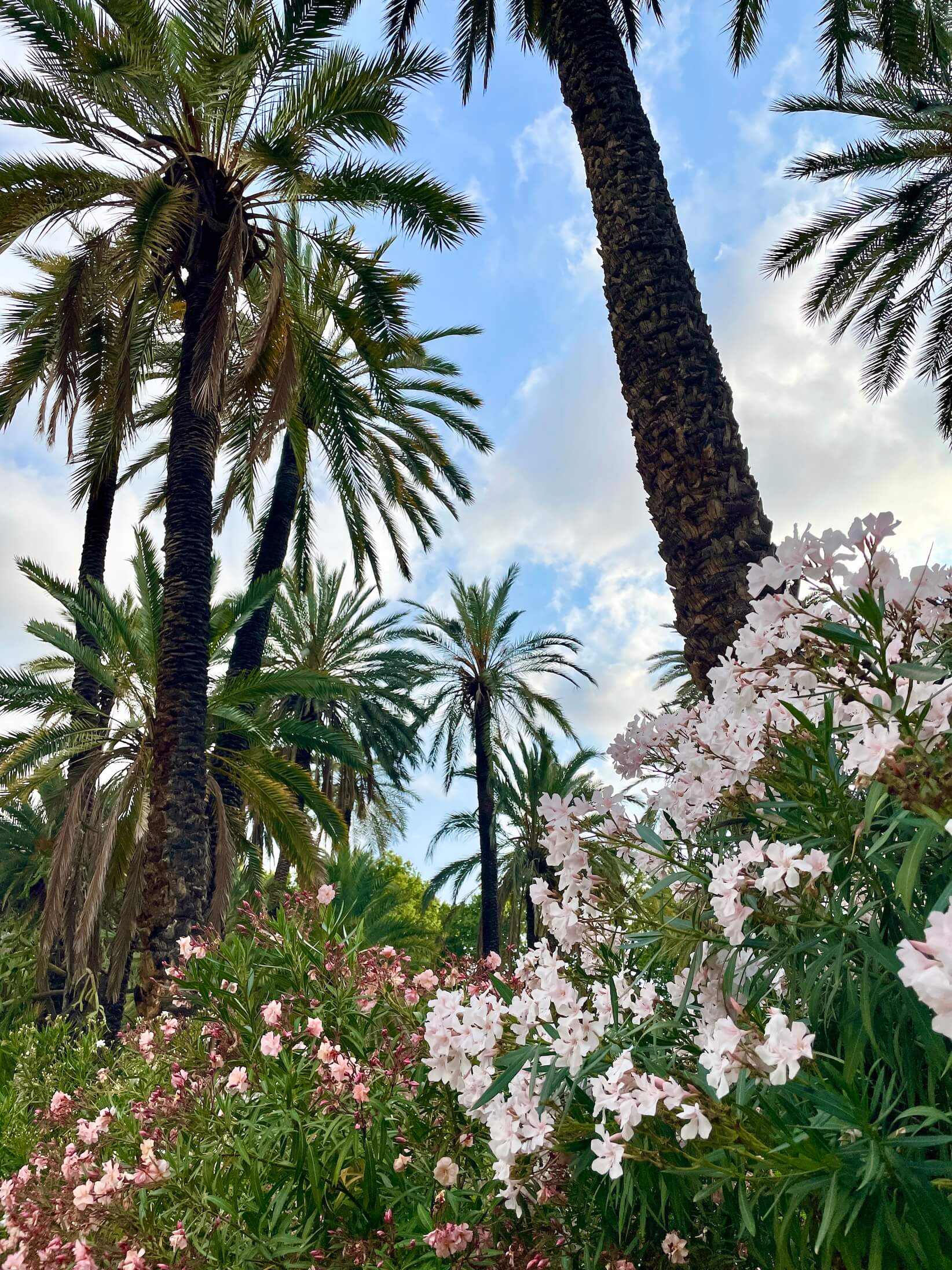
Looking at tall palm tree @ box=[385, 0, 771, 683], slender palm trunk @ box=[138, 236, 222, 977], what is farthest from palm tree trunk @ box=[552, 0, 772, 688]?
slender palm trunk @ box=[138, 236, 222, 977]

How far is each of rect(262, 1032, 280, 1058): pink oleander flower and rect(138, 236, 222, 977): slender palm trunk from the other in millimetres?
5624

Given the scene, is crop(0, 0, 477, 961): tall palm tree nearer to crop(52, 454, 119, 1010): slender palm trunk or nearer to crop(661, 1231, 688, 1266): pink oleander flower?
crop(52, 454, 119, 1010): slender palm trunk

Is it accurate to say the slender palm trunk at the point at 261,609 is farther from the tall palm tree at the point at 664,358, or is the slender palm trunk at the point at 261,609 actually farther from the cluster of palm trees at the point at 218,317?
the tall palm tree at the point at 664,358

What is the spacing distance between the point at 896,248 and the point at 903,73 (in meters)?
2.42

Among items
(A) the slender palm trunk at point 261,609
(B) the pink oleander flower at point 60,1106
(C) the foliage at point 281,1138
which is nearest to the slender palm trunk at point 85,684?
(A) the slender palm trunk at point 261,609

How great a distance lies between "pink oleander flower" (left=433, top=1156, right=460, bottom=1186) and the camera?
2.24 meters

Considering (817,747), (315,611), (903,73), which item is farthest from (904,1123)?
(315,611)

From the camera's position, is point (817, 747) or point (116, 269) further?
point (116, 269)

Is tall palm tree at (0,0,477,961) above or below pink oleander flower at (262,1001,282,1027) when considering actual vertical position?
above

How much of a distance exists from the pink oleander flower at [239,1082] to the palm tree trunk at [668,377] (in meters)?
2.48

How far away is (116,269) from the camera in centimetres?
1077

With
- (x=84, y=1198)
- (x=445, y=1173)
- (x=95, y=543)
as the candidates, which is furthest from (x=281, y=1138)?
(x=95, y=543)

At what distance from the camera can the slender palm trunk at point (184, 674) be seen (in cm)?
845

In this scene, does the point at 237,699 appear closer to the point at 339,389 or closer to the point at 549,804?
the point at 339,389
